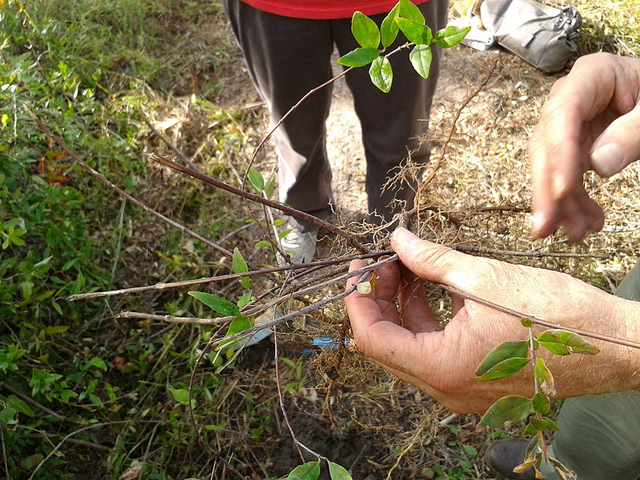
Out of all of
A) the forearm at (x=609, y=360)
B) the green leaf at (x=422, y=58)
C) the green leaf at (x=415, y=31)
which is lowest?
the forearm at (x=609, y=360)

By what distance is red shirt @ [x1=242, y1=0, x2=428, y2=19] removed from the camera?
4.21 feet

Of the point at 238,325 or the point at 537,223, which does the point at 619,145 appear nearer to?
the point at 537,223

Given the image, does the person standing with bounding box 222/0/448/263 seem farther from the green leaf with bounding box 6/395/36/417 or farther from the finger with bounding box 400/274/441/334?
the green leaf with bounding box 6/395/36/417

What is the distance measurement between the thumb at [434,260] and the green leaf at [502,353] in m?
0.22

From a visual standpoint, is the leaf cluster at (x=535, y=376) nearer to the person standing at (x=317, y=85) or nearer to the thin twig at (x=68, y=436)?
the person standing at (x=317, y=85)

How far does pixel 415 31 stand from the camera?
2.49 ft

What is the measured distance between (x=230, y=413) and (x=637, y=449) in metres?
A: 1.21

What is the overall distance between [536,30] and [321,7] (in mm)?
1780

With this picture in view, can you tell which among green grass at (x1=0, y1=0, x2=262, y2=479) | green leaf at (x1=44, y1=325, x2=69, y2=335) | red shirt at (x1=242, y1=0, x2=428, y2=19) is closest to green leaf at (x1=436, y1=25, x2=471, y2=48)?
red shirt at (x1=242, y1=0, x2=428, y2=19)

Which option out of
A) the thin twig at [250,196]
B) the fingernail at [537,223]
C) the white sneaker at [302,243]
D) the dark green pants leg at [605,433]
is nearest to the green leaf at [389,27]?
the thin twig at [250,196]

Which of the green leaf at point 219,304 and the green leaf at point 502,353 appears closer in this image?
the green leaf at point 502,353

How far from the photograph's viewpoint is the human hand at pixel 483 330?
2.67 feet

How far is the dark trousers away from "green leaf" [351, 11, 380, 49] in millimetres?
499

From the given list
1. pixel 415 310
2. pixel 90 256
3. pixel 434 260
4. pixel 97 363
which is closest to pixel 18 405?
pixel 97 363
